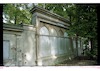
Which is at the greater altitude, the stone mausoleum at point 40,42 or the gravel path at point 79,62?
the stone mausoleum at point 40,42

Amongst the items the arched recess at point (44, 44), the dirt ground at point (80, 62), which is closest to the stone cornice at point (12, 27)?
the arched recess at point (44, 44)

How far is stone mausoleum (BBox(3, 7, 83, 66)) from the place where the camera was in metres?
1.99

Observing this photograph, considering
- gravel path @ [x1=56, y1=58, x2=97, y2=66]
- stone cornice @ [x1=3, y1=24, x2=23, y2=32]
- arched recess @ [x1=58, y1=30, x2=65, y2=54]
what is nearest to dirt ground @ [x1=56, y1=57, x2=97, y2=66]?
gravel path @ [x1=56, y1=58, x2=97, y2=66]

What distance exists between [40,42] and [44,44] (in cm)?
7

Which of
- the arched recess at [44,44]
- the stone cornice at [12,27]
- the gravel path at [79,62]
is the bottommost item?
the gravel path at [79,62]

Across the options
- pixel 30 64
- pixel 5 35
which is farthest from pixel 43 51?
pixel 5 35

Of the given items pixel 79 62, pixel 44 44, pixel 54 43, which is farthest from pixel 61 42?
pixel 79 62

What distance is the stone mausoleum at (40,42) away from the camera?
1988 mm

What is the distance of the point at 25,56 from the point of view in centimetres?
204

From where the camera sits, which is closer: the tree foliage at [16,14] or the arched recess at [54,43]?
the tree foliage at [16,14]

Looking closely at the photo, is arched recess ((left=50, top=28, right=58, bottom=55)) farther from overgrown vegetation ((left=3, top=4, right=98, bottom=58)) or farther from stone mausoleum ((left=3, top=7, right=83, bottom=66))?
overgrown vegetation ((left=3, top=4, right=98, bottom=58))

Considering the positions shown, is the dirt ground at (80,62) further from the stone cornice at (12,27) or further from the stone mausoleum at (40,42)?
the stone cornice at (12,27)

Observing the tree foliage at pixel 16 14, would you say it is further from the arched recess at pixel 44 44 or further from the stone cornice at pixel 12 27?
the arched recess at pixel 44 44

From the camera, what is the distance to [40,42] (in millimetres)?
2061
